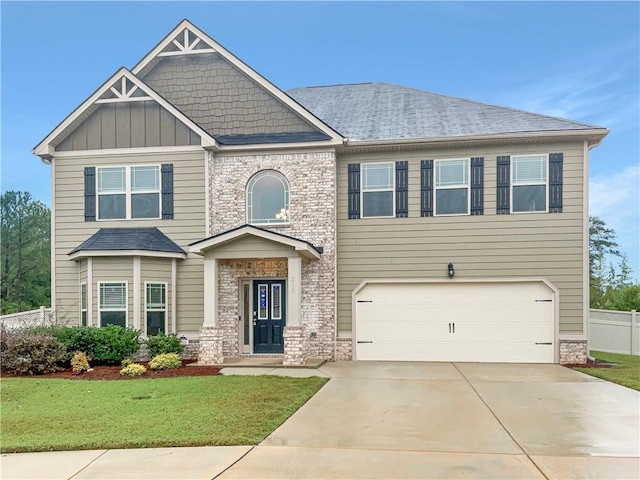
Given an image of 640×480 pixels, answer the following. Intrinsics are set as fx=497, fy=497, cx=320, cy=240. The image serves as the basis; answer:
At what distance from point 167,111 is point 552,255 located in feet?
34.7

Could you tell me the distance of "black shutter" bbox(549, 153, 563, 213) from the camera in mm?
12289

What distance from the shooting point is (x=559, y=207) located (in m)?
12.3

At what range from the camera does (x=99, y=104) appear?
44.0ft

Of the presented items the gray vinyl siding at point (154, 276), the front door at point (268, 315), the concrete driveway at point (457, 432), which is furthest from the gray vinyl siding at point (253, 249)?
the concrete driveway at point (457, 432)

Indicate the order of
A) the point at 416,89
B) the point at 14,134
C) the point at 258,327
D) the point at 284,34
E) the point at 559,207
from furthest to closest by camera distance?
the point at 14,134 < the point at 284,34 < the point at 416,89 < the point at 258,327 < the point at 559,207

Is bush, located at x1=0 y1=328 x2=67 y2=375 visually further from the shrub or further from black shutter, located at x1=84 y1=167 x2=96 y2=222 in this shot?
black shutter, located at x1=84 y1=167 x2=96 y2=222

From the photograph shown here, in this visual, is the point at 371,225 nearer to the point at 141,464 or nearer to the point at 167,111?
the point at 167,111

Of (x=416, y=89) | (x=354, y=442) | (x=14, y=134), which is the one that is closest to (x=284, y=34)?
(x=416, y=89)

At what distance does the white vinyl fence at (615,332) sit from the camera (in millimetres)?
14672

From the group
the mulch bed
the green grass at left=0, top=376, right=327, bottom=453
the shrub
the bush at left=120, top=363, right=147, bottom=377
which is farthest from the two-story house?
the green grass at left=0, top=376, right=327, bottom=453

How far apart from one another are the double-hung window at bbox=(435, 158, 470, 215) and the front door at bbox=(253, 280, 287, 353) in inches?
182

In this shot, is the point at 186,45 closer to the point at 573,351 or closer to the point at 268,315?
the point at 268,315

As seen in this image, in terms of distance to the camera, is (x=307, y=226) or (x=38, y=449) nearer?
(x=38, y=449)

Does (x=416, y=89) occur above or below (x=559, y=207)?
above
